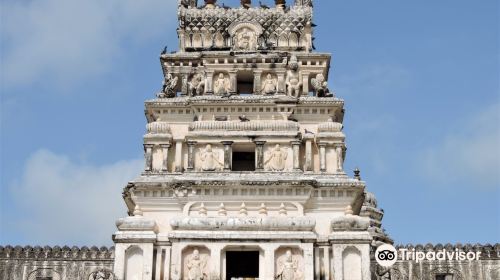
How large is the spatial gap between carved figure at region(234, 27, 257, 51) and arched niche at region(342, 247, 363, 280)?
921 cm

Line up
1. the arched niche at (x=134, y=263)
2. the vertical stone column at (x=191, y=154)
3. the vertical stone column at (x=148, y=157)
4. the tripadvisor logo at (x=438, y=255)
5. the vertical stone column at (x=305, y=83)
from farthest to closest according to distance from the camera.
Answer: the tripadvisor logo at (x=438, y=255) → the vertical stone column at (x=305, y=83) → the vertical stone column at (x=148, y=157) → the vertical stone column at (x=191, y=154) → the arched niche at (x=134, y=263)

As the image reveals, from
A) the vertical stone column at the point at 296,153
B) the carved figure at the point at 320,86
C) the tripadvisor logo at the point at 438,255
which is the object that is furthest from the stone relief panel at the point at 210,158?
the tripadvisor logo at the point at 438,255

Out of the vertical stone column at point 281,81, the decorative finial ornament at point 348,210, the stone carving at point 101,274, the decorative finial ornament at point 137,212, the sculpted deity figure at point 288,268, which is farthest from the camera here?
the stone carving at point 101,274

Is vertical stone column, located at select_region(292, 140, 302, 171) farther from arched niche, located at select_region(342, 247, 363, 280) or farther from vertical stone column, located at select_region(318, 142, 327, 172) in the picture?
arched niche, located at select_region(342, 247, 363, 280)

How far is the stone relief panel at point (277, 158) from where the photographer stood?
28.4 metres

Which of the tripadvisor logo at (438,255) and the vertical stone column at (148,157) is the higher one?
the vertical stone column at (148,157)

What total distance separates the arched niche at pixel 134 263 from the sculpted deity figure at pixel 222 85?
702 cm

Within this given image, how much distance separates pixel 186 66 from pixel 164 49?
117cm

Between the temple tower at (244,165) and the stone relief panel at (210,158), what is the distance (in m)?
0.05

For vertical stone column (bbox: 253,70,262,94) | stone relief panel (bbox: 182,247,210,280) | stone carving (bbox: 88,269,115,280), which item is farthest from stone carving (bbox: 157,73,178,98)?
stone carving (bbox: 88,269,115,280)

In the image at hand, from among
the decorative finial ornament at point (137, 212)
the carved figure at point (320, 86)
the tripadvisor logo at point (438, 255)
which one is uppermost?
the carved figure at point (320, 86)

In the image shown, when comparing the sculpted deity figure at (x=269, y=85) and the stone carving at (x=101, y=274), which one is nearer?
the sculpted deity figure at (x=269, y=85)

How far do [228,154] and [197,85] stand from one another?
3545mm

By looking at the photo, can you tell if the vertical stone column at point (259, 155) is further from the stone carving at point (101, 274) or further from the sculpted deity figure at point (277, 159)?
the stone carving at point (101, 274)
